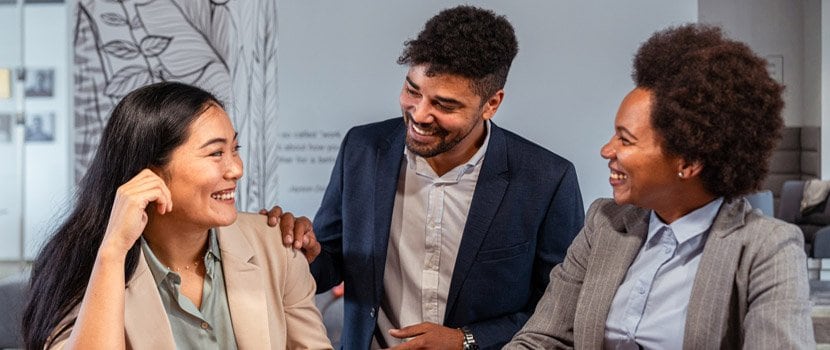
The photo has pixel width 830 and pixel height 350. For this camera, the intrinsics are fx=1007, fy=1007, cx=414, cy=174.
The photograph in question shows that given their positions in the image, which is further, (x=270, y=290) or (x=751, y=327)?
(x=270, y=290)

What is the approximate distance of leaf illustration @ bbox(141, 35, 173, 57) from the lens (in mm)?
4102

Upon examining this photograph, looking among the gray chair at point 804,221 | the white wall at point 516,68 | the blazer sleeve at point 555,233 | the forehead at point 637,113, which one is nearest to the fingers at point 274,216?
the blazer sleeve at point 555,233

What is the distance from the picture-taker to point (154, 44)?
4105mm

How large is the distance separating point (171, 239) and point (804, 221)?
29.1 ft

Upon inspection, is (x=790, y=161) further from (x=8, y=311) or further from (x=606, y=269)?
(x=606, y=269)

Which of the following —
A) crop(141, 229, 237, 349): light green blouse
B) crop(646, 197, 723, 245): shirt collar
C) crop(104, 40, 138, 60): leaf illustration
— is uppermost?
crop(104, 40, 138, 60): leaf illustration

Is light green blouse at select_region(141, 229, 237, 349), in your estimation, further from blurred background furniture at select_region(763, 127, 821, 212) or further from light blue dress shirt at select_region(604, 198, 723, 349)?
blurred background furniture at select_region(763, 127, 821, 212)

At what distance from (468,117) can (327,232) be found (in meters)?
0.55

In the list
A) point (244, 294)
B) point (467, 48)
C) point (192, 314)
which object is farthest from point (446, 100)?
point (192, 314)

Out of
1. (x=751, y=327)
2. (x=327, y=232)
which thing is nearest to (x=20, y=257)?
(x=327, y=232)

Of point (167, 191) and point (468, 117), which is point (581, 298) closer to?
point (468, 117)

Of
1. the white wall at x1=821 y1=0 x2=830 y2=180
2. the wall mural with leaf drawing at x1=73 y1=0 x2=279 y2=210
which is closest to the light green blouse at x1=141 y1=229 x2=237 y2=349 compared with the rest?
the wall mural with leaf drawing at x1=73 y1=0 x2=279 y2=210

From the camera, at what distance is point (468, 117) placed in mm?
2381

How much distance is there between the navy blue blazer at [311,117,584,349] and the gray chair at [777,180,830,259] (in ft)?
25.2
